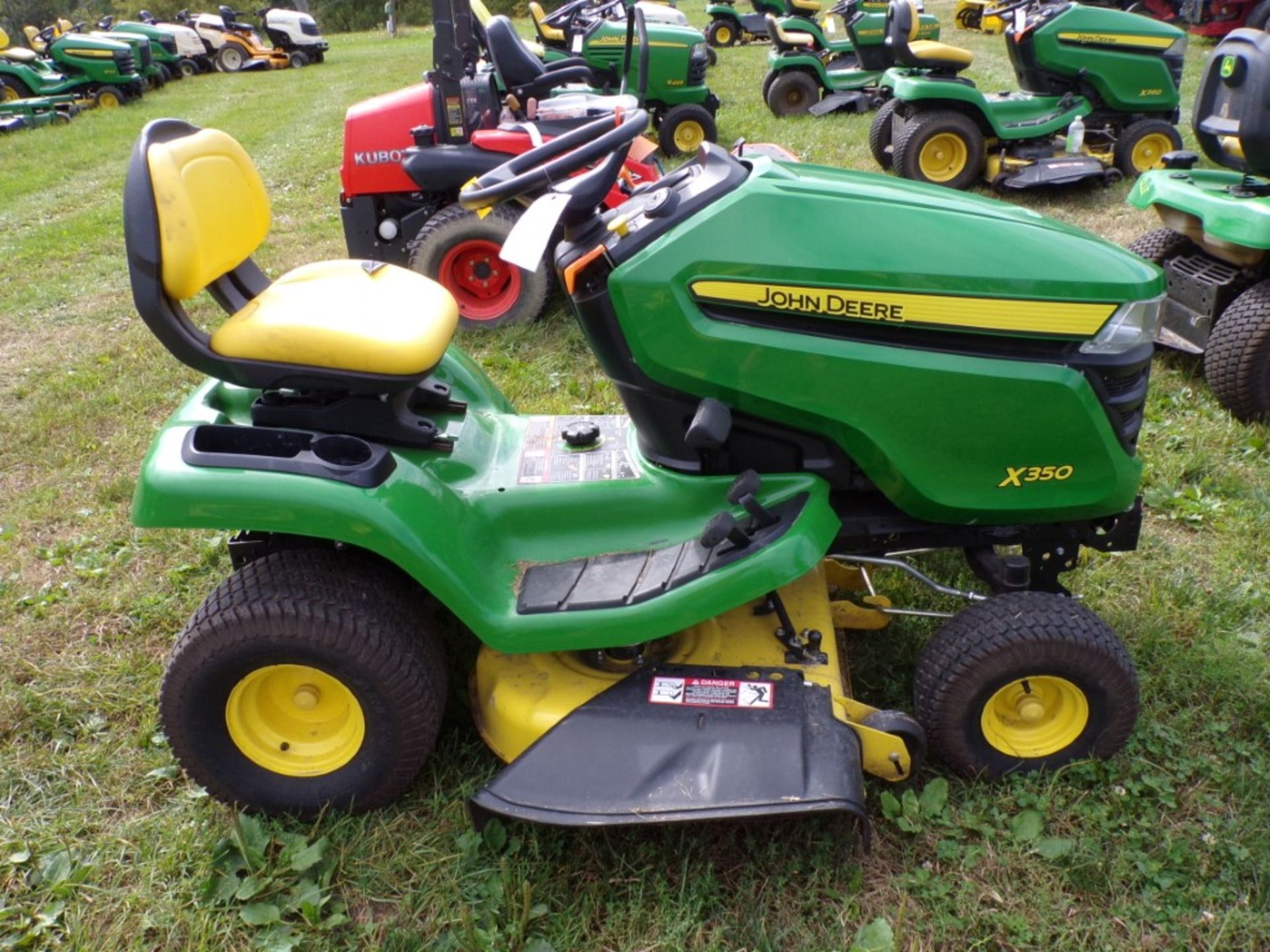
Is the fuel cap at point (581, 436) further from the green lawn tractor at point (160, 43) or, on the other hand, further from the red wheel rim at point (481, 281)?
the green lawn tractor at point (160, 43)

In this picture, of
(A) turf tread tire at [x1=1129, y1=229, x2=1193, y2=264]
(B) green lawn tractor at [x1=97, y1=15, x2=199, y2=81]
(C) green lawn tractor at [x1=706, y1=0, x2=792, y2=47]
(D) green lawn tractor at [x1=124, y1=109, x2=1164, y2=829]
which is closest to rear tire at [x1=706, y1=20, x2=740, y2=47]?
(C) green lawn tractor at [x1=706, y1=0, x2=792, y2=47]

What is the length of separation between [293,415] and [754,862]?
4.35 ft

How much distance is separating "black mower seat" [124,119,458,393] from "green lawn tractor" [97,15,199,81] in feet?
52.8

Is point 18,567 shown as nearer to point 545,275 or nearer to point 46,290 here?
point 545,275

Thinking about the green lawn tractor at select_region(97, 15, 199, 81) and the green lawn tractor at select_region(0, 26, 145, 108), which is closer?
the green lawn tractor at select_region(0, 26, 145, 108)

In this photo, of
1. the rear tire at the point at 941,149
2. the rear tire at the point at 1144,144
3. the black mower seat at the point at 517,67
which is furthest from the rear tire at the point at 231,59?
the rear tire at the point at 1144,144

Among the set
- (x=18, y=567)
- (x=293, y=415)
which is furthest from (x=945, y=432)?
(x=18, y=567)

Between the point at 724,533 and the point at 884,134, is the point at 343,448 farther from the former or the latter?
the point at 884,134

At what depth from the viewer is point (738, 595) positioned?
2020 millimetres

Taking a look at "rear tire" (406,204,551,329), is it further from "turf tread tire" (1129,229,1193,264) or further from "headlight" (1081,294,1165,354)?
"headlight" (1081,294,1165,354)

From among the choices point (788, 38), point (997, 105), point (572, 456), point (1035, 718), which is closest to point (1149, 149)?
point (997, 105)

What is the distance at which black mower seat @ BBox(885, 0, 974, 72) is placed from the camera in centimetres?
680

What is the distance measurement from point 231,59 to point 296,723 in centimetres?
1914

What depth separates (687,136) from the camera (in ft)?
29.5
